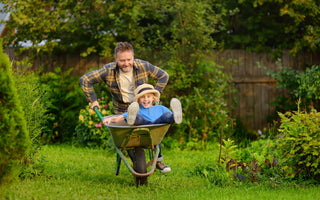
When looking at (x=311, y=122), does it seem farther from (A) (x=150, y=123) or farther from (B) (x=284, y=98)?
(B) (x=284, y=98)

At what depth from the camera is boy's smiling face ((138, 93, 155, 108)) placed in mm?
4297

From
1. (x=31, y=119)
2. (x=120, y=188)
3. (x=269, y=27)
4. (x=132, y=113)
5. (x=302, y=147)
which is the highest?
(x=269, y=27)

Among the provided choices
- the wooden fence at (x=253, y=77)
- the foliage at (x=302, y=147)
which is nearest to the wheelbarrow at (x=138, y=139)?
the foliage at (x=302, y=147)

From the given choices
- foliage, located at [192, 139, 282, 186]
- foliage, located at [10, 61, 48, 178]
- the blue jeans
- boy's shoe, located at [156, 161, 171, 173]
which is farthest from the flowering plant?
the blue jeans

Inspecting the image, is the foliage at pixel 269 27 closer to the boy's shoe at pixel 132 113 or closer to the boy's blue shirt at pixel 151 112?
the boy's blue shirt at pixel 151 112

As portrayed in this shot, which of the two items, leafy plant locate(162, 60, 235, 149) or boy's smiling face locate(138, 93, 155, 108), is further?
leafy plant locate(162, 60, 235, 149)

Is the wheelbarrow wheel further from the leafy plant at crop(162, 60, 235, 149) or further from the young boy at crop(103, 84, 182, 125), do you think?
the leafy plant at crop(162, 60, 235, 149)

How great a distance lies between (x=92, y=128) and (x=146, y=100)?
10.5 ft

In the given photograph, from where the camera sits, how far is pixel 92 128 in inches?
287

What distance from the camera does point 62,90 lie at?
8.30 metres

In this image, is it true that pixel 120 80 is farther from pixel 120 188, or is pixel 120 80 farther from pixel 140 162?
pixel 120 188

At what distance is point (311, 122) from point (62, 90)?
529 centimetres

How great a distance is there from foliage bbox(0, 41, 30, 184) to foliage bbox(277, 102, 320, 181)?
2.62m

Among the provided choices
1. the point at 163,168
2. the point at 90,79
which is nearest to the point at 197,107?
the point at 163,168
